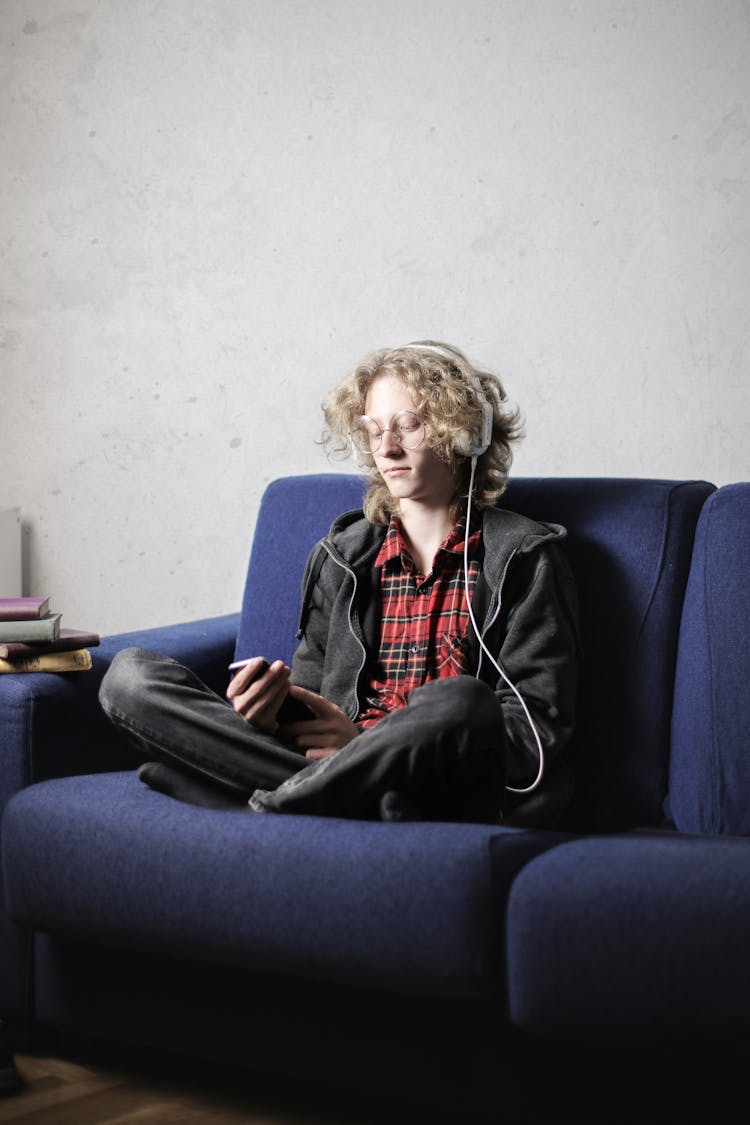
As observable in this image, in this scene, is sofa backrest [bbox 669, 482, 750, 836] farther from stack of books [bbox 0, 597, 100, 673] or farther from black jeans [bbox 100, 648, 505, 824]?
stack of books [bbox 0, 597, 100, 673]

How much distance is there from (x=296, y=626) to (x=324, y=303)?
82 centimetres

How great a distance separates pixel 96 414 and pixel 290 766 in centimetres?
155

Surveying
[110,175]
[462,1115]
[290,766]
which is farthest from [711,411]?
[110,175]

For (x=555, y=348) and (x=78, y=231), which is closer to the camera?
(x=555, y=348)

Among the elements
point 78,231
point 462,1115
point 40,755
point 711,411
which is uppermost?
point 78,231

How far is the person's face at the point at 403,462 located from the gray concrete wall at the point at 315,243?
0.56 m

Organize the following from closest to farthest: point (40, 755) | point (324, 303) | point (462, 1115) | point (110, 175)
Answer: point (462, 1115) → point (40, 755) → point (324, 303) → point (110, 175)

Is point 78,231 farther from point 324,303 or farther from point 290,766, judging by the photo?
point 290,766

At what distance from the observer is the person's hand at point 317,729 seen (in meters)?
1.79

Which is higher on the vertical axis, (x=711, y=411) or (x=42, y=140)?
(x=42, y=140)

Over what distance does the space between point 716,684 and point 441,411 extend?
0.58 metres

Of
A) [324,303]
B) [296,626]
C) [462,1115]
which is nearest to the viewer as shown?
[462,1115]

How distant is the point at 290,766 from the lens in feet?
5.64

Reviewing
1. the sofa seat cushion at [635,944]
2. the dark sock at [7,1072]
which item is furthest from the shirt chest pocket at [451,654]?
the dark sock at [7,1072]
